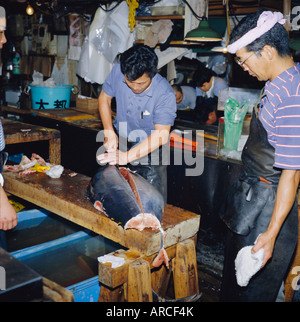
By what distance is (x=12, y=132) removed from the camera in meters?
4.32

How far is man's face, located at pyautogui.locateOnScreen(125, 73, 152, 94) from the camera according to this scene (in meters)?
3.16

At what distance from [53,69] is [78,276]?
25.0ft

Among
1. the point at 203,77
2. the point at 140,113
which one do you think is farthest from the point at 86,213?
the point at 203,77

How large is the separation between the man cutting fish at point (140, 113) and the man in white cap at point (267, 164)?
1.04 metres

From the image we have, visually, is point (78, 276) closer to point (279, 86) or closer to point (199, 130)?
point (279, 86)

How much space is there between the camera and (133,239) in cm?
245

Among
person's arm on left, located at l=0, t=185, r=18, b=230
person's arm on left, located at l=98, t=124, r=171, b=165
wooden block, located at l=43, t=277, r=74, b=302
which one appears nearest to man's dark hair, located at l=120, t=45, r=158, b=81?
person's arm on left, located at l=98, t=124, r=171, b=165

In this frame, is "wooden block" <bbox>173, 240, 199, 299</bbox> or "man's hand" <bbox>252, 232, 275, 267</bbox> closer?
"man's hand" <bbox>252, 232, 275, 267</bbox>

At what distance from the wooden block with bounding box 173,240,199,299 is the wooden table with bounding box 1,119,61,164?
263cm

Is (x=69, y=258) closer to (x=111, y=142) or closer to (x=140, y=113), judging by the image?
(x=111, y=142)

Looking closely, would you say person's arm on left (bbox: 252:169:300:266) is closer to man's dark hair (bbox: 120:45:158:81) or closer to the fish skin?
the fish skin

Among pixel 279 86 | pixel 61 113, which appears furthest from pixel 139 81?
pixel 61 113

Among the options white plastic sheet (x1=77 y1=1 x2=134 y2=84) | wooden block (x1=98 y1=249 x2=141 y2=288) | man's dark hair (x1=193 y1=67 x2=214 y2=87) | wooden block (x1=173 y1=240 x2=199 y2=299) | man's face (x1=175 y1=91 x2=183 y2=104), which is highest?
white plastic sheet (x1=77 y1=1 x2=134 y2=84)

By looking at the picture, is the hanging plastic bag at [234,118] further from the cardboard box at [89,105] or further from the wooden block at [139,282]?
the cardboard box at [89,105]
